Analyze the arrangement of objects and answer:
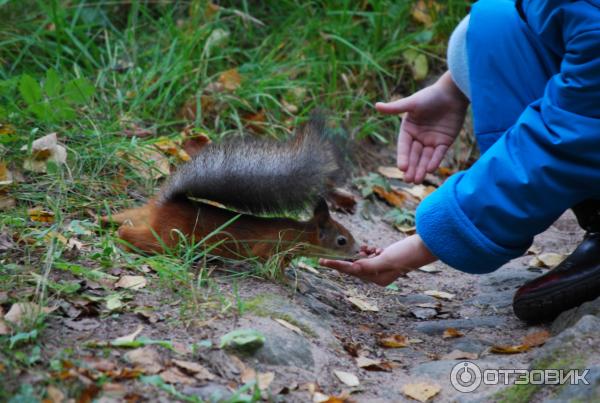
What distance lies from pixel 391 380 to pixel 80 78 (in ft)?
7.04

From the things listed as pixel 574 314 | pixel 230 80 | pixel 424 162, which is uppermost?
pixel 424 162

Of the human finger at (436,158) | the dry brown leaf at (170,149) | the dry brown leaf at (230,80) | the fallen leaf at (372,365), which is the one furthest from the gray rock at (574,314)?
the dry brown leaf at (230,80)

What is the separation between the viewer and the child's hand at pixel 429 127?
10.6ft

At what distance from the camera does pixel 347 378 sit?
7.62 feet

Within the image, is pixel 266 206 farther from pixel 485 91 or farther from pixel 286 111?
pixel 286 111

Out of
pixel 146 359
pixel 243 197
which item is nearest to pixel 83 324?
pixel 146 359

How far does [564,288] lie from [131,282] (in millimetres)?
1422

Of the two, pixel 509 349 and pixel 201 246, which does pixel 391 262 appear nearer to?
pixel 509 349

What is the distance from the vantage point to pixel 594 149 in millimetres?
2551

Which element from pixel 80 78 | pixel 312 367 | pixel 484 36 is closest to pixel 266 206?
pixel 312 367

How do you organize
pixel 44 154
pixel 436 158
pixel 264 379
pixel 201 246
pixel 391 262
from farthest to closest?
pixel 44 154, pixel 436 158, pixel 201 246, pixel 391 262, pixel 264 379

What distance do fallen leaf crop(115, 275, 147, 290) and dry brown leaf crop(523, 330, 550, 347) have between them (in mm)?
1239

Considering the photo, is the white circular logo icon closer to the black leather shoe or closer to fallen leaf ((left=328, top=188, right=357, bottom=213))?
the black leather shoe

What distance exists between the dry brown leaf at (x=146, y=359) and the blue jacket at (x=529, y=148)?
1027 mm
